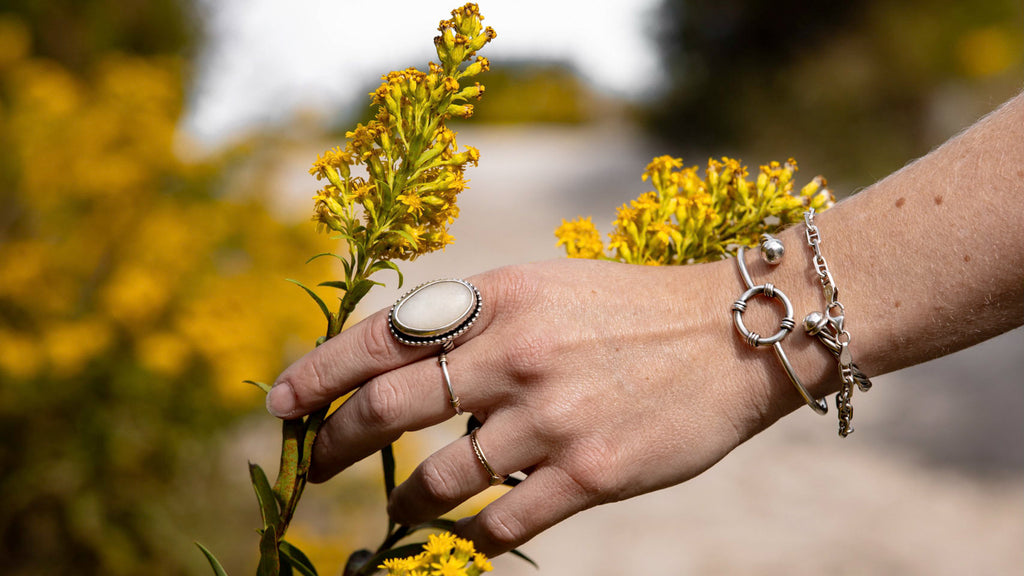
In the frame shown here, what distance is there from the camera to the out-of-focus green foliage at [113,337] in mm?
2809

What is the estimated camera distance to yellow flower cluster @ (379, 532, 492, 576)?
0.81 meters

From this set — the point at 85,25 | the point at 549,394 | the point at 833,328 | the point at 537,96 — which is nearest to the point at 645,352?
the point at 549,394

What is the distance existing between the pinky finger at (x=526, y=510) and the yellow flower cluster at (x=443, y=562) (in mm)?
161

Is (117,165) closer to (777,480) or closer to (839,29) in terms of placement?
(777,480)

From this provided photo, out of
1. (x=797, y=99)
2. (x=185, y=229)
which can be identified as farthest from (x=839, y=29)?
(x=185, y=229)

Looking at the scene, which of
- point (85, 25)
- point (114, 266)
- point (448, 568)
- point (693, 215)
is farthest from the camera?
point (85, 25)

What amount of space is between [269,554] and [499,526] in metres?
0.32

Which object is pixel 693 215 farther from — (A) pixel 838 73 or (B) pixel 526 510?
(A) pixel 838 73

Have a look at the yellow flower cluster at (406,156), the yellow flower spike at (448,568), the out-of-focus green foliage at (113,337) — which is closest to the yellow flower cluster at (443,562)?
the yellow flower spike at (448,568)

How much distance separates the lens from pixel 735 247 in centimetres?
132

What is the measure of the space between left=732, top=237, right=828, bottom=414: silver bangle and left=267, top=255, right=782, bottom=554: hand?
23 mm

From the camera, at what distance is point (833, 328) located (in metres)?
1.07

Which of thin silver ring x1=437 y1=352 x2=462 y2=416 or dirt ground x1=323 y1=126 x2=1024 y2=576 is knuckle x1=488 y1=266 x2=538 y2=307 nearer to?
thin silver ring x1=437 y1=352 x2=462 y2=416

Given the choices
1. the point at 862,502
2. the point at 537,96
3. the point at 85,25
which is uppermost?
the point at 537,96
